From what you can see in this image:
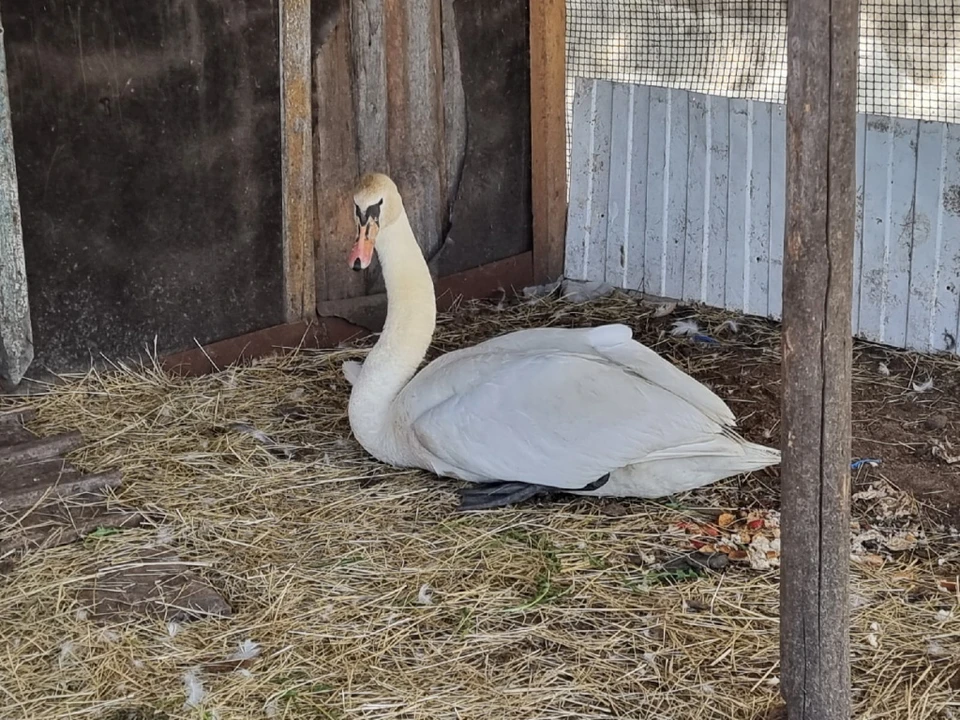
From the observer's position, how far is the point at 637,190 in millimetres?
7516

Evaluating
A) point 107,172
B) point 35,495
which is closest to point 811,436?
point 35,495

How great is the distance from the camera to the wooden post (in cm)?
306

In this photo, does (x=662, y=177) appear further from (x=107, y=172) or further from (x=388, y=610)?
(x=388, y=610)

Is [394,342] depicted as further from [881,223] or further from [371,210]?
[881,223]

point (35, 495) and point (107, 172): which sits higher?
point (107, 172)

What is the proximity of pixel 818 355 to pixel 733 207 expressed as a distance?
395 centimetres

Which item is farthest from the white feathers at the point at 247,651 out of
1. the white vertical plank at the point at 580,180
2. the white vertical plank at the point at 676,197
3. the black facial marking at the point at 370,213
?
the white vertical plank at the point at 580,180

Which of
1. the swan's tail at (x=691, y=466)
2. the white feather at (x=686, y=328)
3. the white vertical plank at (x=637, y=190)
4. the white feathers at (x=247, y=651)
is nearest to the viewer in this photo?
the white feathers at (x=247, y=651)

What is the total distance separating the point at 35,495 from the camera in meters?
4.98

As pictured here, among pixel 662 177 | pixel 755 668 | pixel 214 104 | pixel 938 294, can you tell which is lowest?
Answer: pixel 755 668

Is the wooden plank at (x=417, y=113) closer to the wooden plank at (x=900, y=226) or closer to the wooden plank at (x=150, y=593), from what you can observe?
the wooden plank at (x=900, y=226)

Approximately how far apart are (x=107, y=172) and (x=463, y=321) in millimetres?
2266

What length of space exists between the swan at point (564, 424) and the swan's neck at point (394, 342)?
0.20 feet

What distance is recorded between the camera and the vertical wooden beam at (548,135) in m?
7.56
